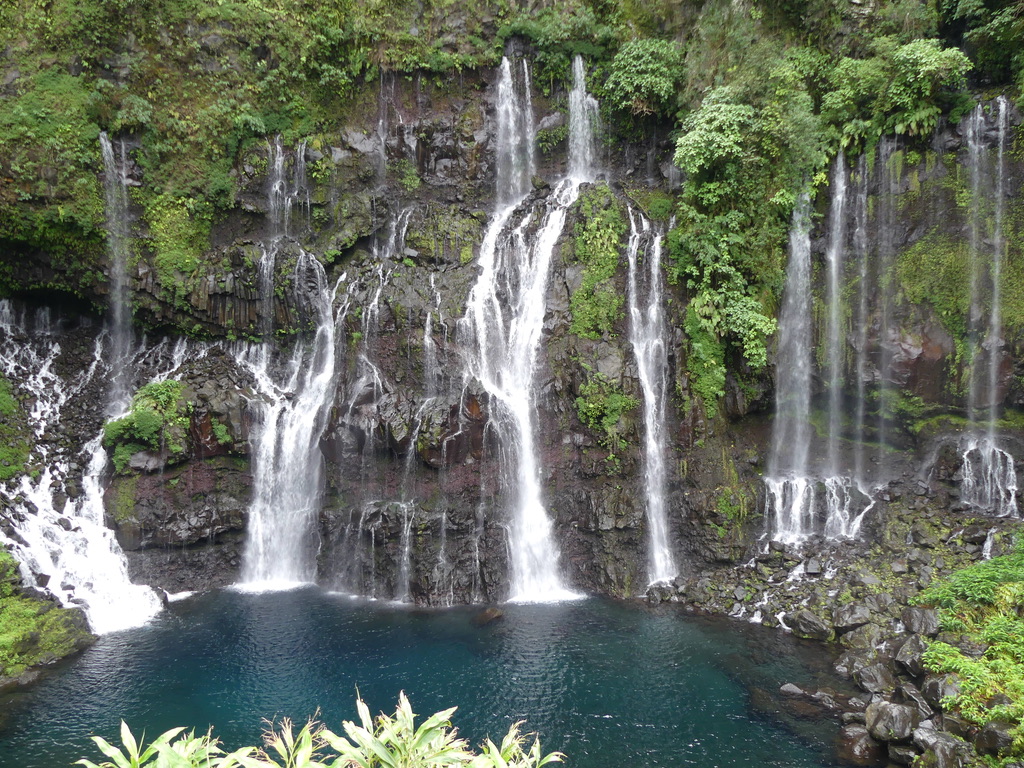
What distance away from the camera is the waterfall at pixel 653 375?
17.0 meters

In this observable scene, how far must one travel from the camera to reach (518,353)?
18.1 metres

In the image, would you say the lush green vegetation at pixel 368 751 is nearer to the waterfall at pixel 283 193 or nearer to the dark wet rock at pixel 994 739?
the dark wet rock at pixel 994 739

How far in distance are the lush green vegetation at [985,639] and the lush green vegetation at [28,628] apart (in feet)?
53.8

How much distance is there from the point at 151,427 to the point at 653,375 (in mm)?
13569

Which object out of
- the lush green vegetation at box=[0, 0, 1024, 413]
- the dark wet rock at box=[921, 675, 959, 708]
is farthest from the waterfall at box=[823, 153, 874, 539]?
the dark wet rock at box=[921, 675, 959, 708]

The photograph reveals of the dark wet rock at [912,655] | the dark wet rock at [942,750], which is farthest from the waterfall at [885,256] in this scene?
the dark wet rock at [942,750]

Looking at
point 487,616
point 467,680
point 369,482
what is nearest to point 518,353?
point 369,482

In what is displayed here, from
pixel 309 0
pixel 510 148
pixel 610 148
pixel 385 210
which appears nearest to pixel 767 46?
pixel 610 148

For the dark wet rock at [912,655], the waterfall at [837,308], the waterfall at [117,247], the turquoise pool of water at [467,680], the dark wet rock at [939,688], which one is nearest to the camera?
the dark wet rock at [939,688]

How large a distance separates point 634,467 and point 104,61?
19803 mm

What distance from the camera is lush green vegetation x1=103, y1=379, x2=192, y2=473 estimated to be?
17.2 meters

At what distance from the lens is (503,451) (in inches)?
677

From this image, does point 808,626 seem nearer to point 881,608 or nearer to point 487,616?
point 881,608

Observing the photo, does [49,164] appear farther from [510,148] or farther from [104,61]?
[510,148]
